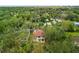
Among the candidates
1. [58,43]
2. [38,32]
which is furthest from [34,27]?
[58,43]

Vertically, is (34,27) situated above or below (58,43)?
above

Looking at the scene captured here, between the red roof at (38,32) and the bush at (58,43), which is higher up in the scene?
the red roof at (38,32)

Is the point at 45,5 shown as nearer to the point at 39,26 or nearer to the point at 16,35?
the point at 39,26

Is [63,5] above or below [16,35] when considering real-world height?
above

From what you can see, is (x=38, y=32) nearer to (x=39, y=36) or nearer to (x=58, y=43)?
(x=39, y=36)

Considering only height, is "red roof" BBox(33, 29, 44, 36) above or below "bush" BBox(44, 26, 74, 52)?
above

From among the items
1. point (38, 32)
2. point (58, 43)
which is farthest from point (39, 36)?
point (58, 43)

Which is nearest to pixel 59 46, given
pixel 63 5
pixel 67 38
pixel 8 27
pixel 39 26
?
pixel 67 38

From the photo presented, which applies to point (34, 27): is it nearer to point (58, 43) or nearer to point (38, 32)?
point (38, 32)
